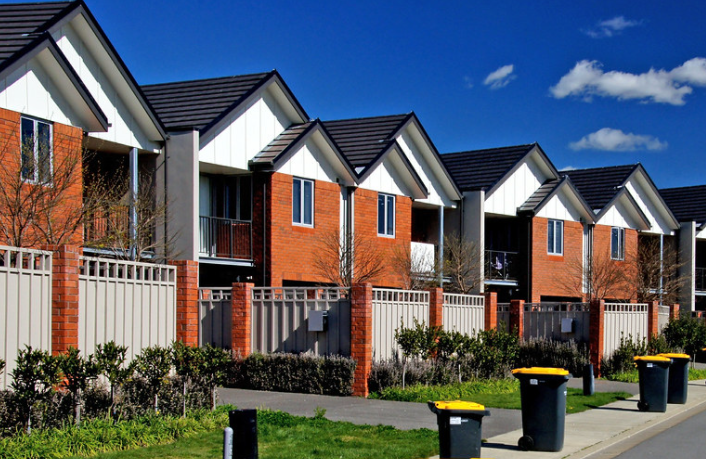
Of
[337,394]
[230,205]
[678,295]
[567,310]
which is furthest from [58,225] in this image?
[678,295]

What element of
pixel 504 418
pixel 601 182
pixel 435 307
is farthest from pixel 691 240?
pixel 504 418

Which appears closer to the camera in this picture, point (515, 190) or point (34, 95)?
point (34, 95)

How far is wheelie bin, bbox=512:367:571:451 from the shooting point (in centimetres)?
1322

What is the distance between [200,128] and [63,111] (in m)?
4.74

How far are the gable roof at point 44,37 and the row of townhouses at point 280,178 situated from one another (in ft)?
0.16

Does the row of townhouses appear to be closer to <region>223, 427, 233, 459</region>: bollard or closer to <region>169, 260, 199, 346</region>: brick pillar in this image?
<region>169, 260, 199, 346</region>: brick pillar

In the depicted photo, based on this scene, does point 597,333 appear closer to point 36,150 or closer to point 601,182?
point 36,150

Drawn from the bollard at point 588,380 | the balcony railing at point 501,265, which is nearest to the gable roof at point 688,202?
the balcony railing at point 501,265

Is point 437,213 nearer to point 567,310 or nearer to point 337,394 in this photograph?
point 567,310

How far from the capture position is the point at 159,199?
2436cm

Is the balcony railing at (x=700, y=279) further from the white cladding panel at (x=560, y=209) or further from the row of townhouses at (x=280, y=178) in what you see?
the white cladding panel at (x=560, y=209)

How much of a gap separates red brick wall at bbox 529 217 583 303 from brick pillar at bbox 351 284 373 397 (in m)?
19.2

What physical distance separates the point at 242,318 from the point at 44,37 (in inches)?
295

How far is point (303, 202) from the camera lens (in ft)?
92.7
